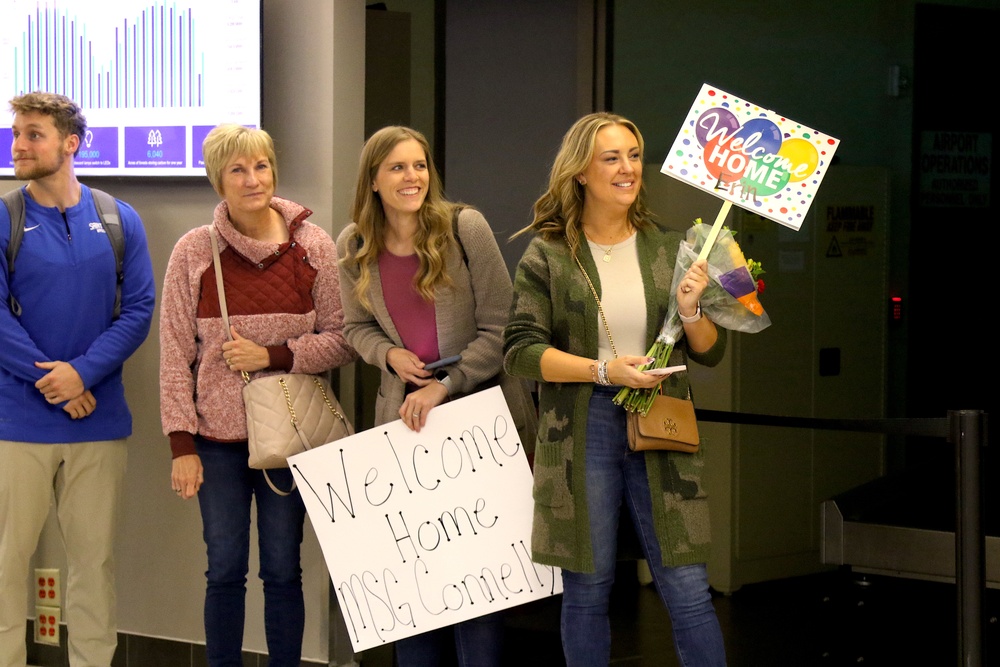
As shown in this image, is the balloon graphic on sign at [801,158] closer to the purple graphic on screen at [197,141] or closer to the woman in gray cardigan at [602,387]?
the woman in gray cardigan at [602,387]

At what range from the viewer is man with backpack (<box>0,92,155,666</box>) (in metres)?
3.68

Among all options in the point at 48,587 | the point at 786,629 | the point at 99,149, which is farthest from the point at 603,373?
the point at 48,587

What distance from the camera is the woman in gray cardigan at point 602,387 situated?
2.82 m

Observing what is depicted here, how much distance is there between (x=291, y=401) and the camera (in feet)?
11.1

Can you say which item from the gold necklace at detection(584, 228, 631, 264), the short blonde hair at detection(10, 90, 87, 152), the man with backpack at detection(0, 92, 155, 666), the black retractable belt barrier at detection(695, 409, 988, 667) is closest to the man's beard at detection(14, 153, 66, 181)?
the man with backpack at detection(0, 92, 155, 666)

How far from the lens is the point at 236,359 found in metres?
3.41

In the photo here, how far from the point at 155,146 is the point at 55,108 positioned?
433 mm

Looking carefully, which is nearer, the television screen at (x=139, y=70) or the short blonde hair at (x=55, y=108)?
the short blonde hair at (x=55, y=108)

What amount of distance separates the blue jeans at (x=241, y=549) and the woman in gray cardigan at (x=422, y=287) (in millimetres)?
477

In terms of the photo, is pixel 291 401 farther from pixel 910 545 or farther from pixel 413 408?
pixel 910 545

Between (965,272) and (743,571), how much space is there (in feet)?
4.87

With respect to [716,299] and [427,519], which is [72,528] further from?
[716,299]

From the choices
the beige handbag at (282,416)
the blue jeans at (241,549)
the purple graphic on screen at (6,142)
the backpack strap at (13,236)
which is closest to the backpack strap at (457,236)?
the beige handbag at (282,416)

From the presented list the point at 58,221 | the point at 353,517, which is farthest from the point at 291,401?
the point at 58,221
